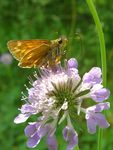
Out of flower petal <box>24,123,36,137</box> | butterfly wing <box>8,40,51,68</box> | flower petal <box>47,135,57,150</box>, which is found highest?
butterfly wing <box>8,40,51,68</box>

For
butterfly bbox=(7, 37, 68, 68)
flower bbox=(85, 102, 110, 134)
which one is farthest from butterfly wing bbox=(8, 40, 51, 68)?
flower bbox=(85, 102, 110, 134)

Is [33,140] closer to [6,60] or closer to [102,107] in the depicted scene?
[102,107]

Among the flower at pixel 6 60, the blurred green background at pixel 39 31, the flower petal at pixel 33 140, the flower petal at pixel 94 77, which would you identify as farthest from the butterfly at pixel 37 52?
the flower at pixel 6 60

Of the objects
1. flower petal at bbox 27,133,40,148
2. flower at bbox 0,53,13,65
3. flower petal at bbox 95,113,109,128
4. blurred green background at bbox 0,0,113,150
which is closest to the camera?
flower petal at bbox 95,113,109,128

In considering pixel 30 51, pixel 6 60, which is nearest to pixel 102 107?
pixel 30 51

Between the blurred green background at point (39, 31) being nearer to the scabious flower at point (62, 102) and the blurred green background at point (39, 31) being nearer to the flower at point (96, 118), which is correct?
the scabious flower at point (62, 102)

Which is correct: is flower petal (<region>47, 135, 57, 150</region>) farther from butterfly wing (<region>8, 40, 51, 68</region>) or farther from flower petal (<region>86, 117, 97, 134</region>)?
butterfly wing (<region>8, 40, 51, 68</region>)
